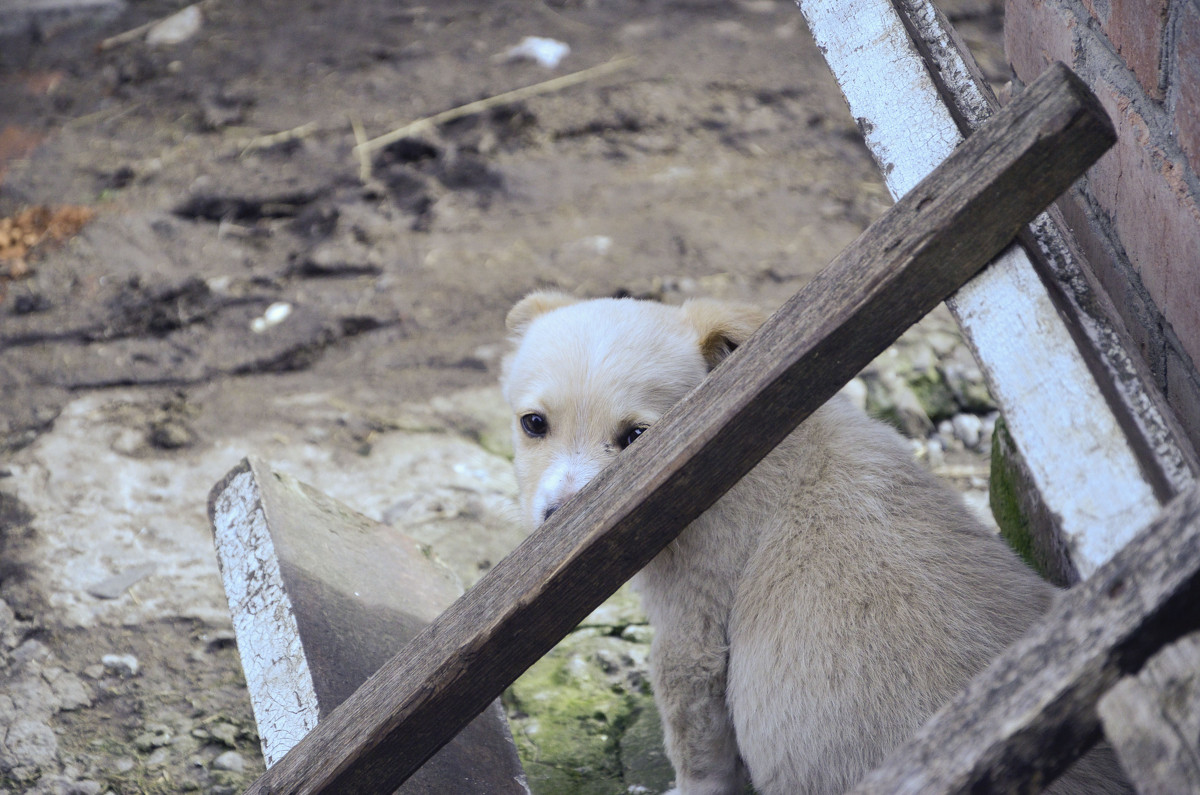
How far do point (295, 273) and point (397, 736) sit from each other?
3611 millimetres

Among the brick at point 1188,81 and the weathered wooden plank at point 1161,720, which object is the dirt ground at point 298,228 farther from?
the brick at point 1188,81

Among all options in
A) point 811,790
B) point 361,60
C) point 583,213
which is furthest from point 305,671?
point 361,60

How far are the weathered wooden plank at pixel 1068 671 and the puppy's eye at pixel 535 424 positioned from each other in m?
1.36

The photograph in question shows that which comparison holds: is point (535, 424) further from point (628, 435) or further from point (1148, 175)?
point (1148, 175)

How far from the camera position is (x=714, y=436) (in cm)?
130

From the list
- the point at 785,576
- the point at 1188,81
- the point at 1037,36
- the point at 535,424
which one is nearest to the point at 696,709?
the point at 785,576

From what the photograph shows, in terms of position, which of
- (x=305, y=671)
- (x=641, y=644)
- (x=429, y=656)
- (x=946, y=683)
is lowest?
(x=641, y=644)

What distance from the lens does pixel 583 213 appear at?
5.16 meters

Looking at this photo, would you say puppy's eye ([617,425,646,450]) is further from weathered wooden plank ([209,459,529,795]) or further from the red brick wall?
the red brick wall

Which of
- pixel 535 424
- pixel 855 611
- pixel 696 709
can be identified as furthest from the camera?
pixel 535 424

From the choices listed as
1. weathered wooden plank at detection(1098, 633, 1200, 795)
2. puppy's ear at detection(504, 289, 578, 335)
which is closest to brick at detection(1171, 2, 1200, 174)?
weathered wooden plank at detection(1098, 633, 1200, 795)

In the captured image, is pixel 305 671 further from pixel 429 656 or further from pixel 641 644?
pixel 641 644

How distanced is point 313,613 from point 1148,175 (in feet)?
6.12

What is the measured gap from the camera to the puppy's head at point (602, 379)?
214cm
